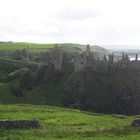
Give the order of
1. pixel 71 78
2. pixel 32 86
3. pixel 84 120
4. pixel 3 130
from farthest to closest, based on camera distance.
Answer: pixel 32 86
pixel 71 78
pixel 84 120
pixel 3 130

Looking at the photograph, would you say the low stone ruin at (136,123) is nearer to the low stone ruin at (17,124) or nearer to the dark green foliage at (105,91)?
the low stone ruin at (17,124)

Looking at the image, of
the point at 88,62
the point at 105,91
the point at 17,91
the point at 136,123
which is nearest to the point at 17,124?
the point at 136,123

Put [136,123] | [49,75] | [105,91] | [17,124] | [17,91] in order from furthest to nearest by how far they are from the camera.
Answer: [49,75] < [17,91] < [105,91] < [136,123] < [17,124]

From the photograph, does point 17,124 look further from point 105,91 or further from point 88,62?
point 88,62

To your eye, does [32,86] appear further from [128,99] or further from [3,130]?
[3,130]

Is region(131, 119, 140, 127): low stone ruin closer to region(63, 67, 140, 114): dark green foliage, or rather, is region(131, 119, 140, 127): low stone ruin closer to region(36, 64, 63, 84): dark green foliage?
region(63, 67, 140, 114): dark green foliage

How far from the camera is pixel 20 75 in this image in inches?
5881

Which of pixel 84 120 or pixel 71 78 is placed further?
pixel 71 78

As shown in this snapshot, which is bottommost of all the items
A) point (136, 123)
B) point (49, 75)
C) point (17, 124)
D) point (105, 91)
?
point (105, 91)

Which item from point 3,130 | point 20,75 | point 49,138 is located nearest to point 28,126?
point 3,130

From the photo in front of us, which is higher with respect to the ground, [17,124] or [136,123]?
[17,124]

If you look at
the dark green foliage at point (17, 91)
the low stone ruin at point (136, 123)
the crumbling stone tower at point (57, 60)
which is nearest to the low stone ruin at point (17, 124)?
the low stone ruin at point (136, 123)

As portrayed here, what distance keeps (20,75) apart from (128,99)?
43.0m

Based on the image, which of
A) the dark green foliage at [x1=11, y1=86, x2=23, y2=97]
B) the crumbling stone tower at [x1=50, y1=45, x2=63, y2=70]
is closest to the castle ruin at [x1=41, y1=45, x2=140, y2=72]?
the crumbling stone tower at [x1=50, y1=45, x2=63, y2=70]
